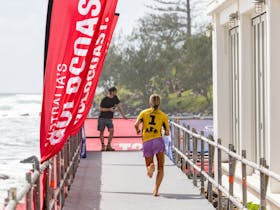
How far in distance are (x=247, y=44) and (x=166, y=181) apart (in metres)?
3.15

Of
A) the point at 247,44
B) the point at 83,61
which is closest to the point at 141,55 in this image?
the point at 247,44

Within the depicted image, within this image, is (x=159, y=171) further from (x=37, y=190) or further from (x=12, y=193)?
(x=12, y=193)

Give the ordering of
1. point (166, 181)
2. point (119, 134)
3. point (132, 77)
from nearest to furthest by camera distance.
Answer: point (166, 181), point (119, 134), point (132, 77)

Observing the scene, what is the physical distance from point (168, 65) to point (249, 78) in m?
86.2

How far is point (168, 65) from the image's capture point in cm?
10275

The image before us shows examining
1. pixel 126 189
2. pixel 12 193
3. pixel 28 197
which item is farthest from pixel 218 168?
pixel 12 193

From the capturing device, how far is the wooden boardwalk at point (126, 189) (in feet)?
43.0

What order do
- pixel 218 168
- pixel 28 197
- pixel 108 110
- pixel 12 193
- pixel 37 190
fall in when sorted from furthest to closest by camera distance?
pixel 108 110 < pixel 218 168 < pixel 37 190 < pixel 28 197 < pixel 12 193

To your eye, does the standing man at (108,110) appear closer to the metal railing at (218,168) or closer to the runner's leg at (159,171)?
the metal railing at (218,168)

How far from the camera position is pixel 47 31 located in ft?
30.1

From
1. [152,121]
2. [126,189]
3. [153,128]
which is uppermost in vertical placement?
[152,121]

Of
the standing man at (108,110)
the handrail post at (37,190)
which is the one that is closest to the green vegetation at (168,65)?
the standing man at (108,110)

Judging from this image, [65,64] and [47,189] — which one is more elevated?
[65,64]

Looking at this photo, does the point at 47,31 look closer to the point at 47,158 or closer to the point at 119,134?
the point at 47,158
